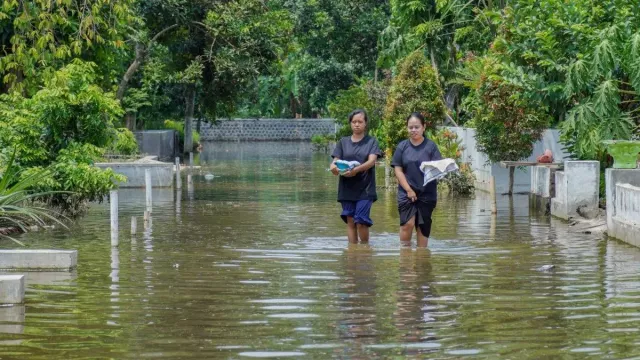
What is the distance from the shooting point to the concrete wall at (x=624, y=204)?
16.4 m

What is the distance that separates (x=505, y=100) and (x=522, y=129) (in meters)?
0.80

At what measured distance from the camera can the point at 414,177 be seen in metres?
14.9

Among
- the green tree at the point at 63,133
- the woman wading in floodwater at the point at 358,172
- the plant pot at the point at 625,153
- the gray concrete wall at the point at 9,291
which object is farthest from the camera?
the green tree at the point at 63,133

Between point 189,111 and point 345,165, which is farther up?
point 189,111

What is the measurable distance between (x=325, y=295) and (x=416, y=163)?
3.79 metres

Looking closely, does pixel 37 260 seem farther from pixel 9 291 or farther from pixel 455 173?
pixel 455 173

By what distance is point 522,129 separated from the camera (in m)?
27.5

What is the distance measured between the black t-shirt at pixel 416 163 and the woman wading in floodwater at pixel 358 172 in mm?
343

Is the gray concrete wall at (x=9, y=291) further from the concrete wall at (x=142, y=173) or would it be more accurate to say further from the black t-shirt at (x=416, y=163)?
the concrete wall at (x=142, y=173)

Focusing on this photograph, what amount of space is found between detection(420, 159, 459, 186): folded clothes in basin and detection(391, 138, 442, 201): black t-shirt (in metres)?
0.11

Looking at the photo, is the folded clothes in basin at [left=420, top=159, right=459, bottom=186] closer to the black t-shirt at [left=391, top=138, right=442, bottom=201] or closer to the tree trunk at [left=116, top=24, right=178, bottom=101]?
the black t-shirt at [left=391, top=138, right=442, bottom=201]

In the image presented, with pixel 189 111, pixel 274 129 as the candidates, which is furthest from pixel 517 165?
pixel 274 129

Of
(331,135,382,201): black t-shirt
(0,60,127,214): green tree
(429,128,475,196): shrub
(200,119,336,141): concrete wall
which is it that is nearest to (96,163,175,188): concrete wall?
(429,128,475,196): shrub

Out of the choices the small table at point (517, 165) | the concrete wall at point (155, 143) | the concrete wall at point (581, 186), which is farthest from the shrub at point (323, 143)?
the concrete wall at point (581, 186)
